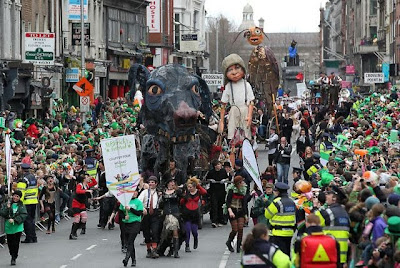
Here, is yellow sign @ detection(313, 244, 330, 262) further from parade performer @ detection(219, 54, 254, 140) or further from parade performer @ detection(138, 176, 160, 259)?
parade performer @ detection(219, 54, 254, 140)

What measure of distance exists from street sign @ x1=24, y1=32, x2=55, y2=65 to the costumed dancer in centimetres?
2446

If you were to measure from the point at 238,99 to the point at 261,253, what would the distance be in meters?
17.5

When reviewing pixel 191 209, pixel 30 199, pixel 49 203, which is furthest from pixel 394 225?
pixel 49 203

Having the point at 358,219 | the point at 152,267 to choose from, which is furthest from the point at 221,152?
the point at 358,219

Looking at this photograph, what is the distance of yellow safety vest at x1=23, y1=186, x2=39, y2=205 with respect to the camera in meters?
26.3

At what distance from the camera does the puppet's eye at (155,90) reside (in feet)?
88.6

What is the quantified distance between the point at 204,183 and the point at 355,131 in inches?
371

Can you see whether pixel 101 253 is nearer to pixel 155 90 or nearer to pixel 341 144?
pixel 155 90

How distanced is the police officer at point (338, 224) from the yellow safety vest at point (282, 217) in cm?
188

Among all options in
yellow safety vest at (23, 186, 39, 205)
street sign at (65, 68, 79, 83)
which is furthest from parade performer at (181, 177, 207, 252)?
street sign at (65, 68, 79, 83)

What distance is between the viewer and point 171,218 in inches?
886

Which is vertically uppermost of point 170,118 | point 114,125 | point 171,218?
point 170,118

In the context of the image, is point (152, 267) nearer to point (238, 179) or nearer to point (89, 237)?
point (238, 179)

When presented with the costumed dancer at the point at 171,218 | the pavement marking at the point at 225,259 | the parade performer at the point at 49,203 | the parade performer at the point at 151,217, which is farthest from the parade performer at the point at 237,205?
the parade performer at the point at 49,203
